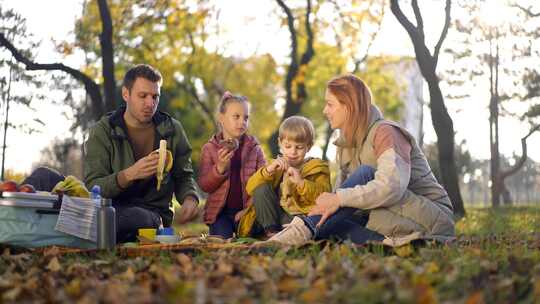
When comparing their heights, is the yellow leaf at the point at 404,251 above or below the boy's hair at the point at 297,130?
below

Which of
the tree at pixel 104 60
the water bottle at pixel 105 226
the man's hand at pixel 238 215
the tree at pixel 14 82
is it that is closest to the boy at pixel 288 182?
the man's hand at pixel 238 215

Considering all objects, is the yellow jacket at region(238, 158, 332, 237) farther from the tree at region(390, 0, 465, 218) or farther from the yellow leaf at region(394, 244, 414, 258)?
the tree at region(390, 0, 465, 218)

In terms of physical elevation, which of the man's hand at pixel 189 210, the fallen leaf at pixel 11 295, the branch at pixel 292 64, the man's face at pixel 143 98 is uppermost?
the branch at pixel 292 64

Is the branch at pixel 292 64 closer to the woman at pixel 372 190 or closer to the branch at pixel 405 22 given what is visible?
the branch at pixel 405 22

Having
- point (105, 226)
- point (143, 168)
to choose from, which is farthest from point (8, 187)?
point (143, 168)

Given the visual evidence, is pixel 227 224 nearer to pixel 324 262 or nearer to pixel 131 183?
pixel 131 183

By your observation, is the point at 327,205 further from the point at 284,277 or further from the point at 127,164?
the point at 127,164

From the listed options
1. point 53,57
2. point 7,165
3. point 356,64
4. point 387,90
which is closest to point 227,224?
point 53,57

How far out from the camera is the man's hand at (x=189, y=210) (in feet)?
21.3

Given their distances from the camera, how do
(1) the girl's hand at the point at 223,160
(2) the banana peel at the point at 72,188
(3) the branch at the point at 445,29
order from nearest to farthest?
(2) the banana peel at the point at 72,188 < (1) the girl's hand at the point at 223,160 < (3) the branch at the point at 445,29

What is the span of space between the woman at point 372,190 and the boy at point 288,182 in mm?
419

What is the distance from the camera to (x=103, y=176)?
663 centimetres

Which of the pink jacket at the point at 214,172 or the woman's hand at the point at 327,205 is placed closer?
the woman's hand at the point at 327,205

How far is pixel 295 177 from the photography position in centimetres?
583
